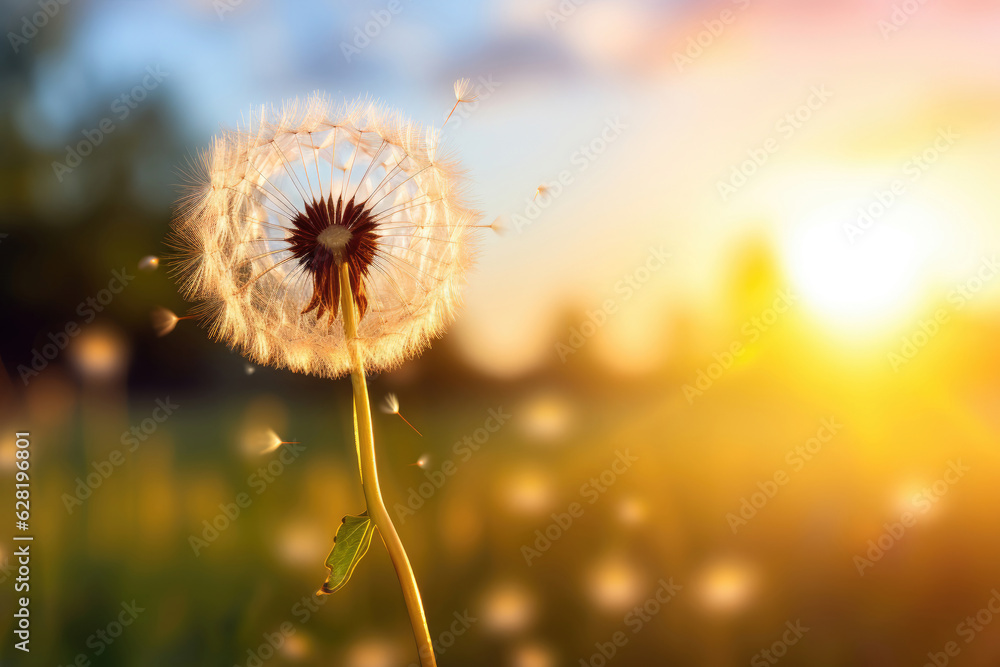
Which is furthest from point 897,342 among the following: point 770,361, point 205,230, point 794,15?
point 205,230

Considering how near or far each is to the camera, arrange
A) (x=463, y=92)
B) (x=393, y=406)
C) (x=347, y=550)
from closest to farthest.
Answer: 1. (x=347, y=550)
2. (x=463, y=92)
3. (x=393, y=406)

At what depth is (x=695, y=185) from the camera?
1.23m

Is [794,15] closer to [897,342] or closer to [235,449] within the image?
[897,342]

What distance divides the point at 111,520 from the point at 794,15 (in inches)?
61.8

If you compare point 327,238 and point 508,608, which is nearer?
point 327,238
